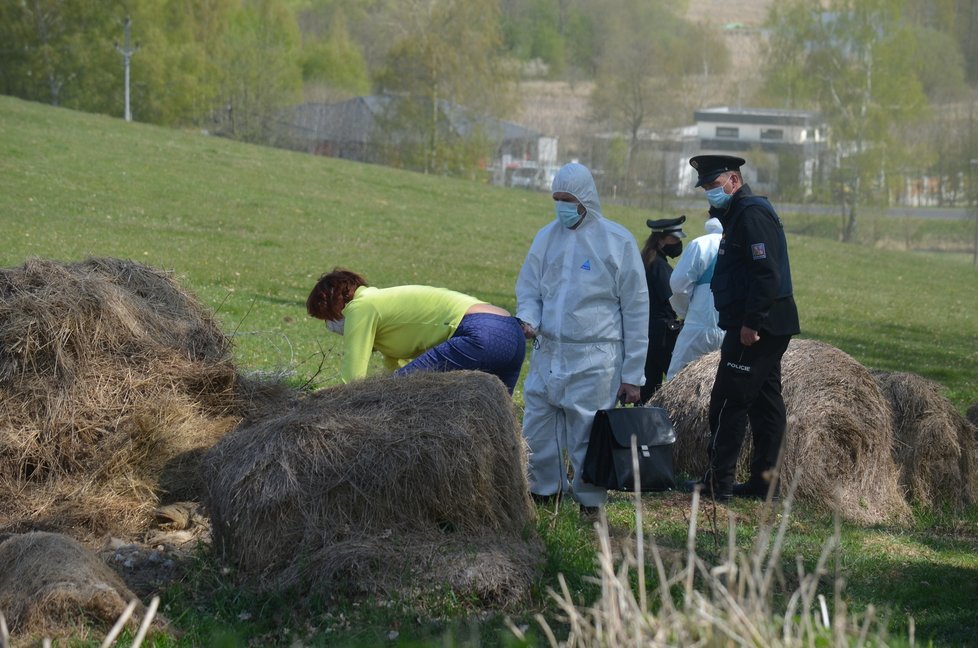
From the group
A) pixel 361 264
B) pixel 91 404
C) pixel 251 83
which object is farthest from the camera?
pixel 251 83

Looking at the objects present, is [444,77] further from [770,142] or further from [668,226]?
[668,226]

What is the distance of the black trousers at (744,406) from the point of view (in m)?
7.62

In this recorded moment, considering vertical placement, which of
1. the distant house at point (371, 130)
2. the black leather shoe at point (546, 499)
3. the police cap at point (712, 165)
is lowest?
the black leather shoe at point (546, 499)

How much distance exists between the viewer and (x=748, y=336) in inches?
292

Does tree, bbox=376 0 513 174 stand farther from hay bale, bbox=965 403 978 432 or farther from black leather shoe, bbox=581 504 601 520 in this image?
black leather shoe, bbox=581 504 601 520

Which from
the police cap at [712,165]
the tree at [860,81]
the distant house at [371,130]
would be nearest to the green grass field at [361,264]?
the police cap at [712,165]

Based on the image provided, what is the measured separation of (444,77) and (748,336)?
161 feet

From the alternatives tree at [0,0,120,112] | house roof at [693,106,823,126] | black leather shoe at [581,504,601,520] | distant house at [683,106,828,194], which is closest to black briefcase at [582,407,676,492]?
black leather shoe at [581,504,601,520]

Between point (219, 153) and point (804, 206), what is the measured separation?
32.2m

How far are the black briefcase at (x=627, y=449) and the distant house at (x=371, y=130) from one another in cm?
4823

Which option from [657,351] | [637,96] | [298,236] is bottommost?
[657,351]

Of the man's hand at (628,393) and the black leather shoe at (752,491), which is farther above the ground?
the man's hand at (628,393)

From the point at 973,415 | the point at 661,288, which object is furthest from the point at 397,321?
the point at 973,415

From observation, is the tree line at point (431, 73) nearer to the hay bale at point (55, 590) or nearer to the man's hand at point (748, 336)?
the man's hand at point (748, 336)
